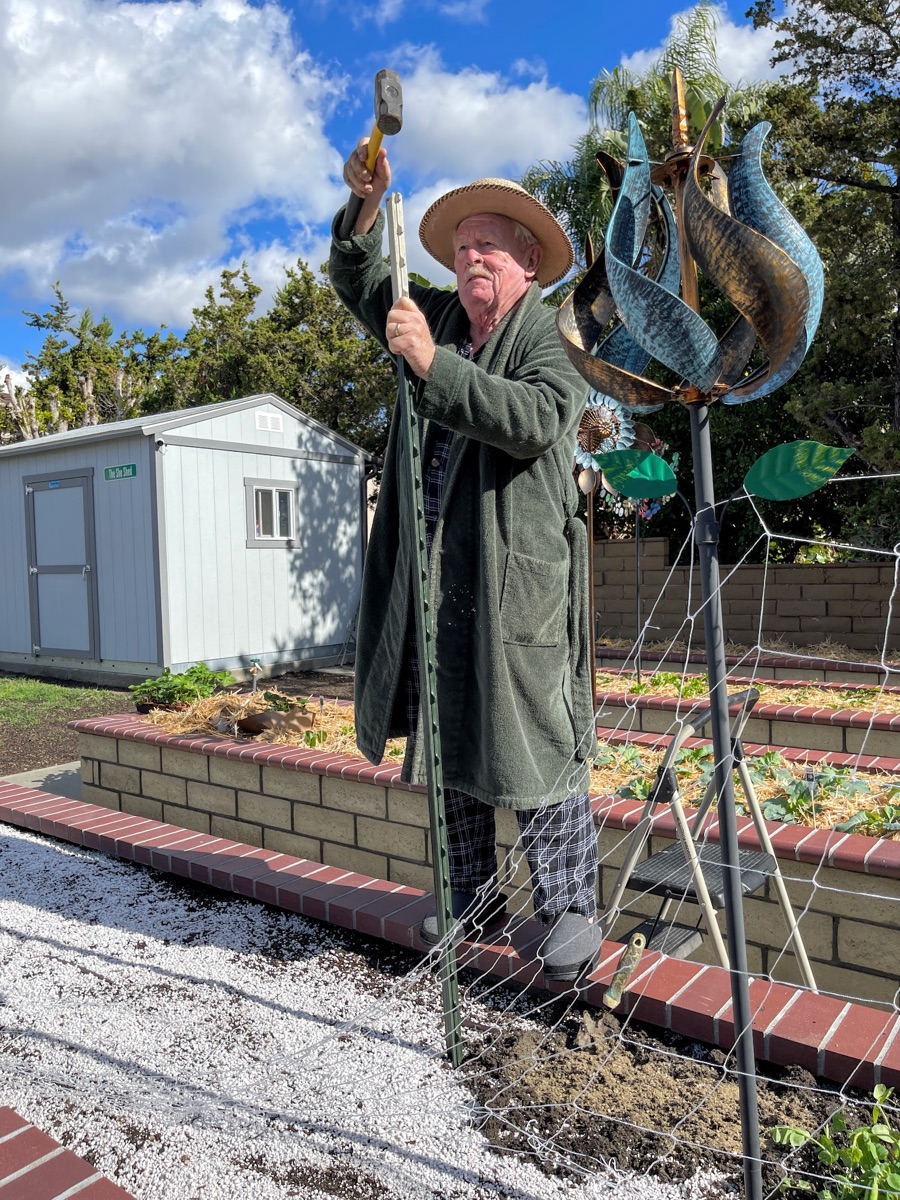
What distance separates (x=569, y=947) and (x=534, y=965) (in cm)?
25

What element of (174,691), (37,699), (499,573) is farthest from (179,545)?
(499,573)

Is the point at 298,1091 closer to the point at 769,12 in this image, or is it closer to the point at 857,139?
the point at 857,139

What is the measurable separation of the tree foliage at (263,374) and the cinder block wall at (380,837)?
1210 centimetres

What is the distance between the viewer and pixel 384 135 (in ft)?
5.61

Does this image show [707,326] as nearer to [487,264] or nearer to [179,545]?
[487,264]

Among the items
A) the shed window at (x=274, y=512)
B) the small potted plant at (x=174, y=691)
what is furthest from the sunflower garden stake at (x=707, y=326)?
the shed window at (x=274, y=512)

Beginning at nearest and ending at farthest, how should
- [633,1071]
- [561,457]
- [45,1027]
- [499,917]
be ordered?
[633,1071] → [561,457] → [45,1027] → [499,917]

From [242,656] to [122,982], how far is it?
7.27 m

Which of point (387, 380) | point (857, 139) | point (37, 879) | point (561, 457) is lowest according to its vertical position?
point (37, 879)

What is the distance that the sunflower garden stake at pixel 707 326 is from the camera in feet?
4.03

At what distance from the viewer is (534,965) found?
87.4 inches

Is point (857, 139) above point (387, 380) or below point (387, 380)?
above

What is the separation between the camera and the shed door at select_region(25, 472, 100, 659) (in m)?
9.36

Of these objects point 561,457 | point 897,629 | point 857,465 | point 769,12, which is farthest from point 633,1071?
point 769,12
